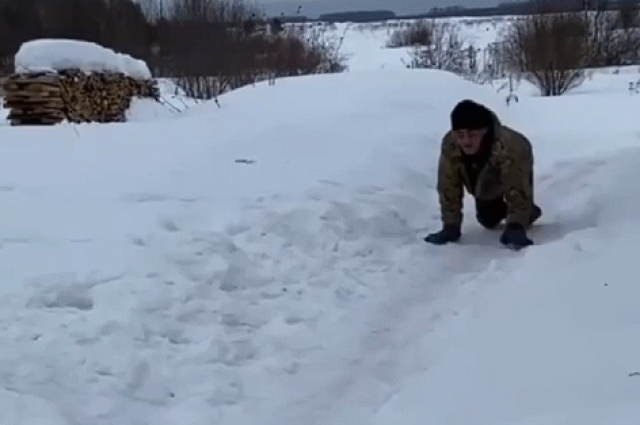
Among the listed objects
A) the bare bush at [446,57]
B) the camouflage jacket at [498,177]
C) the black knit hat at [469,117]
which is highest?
the black knit hat at [469,117]

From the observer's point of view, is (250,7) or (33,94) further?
(250,7)

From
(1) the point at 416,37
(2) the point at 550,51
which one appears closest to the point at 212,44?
(2) the point at 550,51

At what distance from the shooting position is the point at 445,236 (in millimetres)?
5238

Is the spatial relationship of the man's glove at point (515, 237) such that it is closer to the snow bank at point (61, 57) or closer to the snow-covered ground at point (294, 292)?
the snow-covered ground at point (294, 292)

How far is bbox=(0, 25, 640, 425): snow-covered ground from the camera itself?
3.16 m

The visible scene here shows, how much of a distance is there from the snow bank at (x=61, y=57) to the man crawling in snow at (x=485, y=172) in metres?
6.40

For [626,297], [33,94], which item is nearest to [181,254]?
[626,297]

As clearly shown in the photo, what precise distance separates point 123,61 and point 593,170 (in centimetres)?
749

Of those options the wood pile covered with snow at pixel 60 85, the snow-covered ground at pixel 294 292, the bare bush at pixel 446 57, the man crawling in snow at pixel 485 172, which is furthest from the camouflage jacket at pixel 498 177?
the bare bush at pixel 446 57

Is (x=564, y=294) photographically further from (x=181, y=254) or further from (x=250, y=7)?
(x=250, y=7)

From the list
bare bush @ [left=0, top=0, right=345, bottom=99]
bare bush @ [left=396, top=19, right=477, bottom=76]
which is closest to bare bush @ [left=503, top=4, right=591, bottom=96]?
bare bush @ [left=396, top=19, right=477, bottom=76]

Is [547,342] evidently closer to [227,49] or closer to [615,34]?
[227,49]

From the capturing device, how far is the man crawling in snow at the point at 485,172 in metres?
4.96

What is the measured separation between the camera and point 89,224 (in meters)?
4.45
